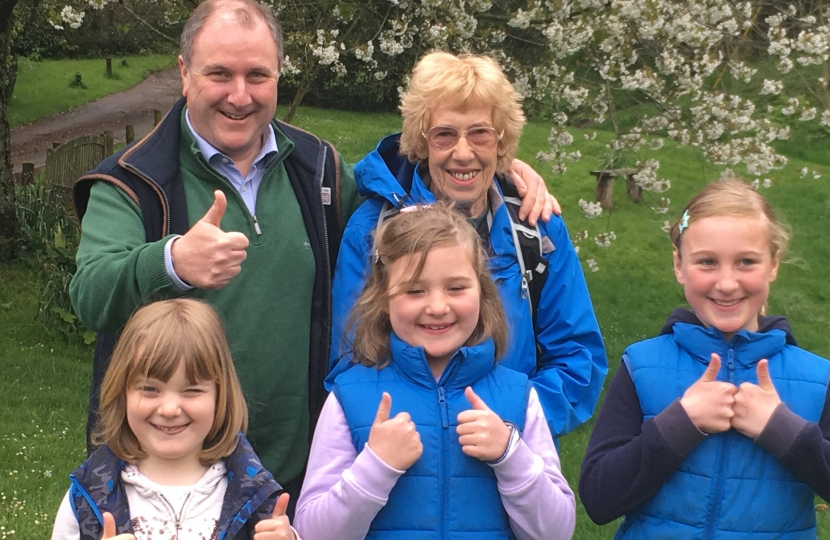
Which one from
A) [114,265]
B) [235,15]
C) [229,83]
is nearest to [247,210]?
[229,83]

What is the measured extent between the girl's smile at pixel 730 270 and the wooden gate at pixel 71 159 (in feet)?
35.9

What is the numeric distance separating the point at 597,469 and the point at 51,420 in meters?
5.60

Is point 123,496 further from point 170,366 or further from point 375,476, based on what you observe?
point 375,476

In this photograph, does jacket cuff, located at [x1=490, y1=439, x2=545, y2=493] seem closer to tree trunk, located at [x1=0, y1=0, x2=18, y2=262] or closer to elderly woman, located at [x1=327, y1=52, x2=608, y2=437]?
elderly woman, located at [x1=327, y1=52, x2=608, y2=437]

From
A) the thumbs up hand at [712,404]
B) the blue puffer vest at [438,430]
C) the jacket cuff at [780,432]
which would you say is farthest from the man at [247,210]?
the jacket cuff at [780,432]

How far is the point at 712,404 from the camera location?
2.36m

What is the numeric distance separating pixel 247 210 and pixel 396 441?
A: 1.04 m

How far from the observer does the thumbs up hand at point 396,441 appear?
228 cm

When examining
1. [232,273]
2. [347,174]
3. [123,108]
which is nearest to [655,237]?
[347,174]

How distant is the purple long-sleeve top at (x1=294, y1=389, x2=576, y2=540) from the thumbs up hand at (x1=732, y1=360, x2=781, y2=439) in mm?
501

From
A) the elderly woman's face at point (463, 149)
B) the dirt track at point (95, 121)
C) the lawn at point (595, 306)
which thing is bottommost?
the lawn at point (595, 306)

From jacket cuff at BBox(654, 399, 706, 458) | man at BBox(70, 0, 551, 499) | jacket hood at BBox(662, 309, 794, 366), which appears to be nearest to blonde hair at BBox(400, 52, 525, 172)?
man at BBox(70, 0, 551, 499)

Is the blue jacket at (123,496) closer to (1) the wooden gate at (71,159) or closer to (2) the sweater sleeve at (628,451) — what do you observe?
(2) the sweater sleeve at (628,451)

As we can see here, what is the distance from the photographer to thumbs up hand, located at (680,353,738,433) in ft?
7.73
